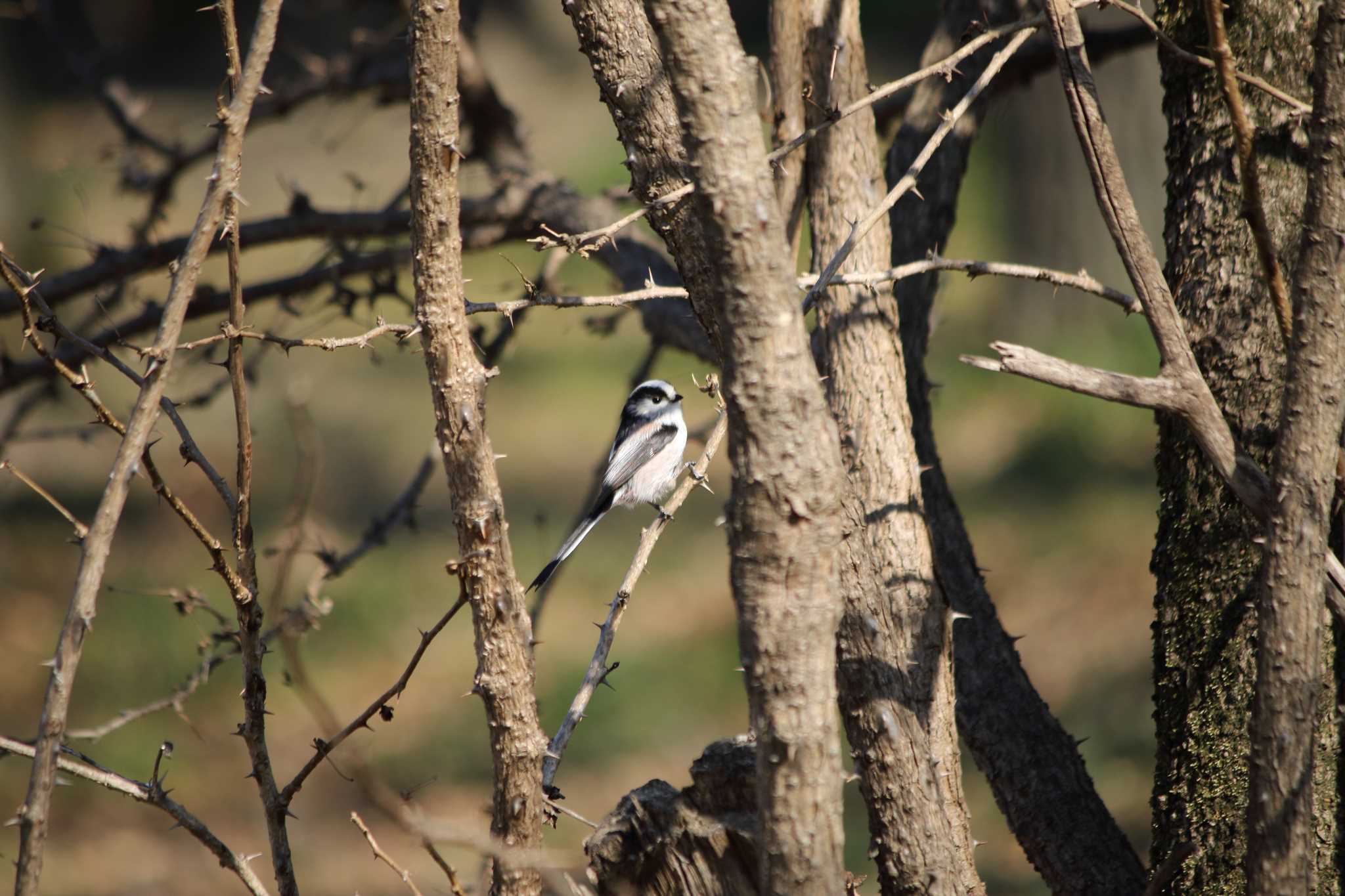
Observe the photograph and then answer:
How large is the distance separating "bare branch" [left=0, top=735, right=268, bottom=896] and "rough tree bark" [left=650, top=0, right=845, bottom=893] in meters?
0.92

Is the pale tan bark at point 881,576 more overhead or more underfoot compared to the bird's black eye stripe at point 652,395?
more underfoot

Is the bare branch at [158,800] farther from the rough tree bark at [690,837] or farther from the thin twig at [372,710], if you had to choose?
the rough tree bark at [690,837]

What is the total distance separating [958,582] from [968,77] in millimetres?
1634

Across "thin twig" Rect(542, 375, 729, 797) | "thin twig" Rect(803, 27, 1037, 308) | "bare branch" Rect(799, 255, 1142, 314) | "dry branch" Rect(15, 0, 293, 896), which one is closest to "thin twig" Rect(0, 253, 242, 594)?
"dry branch" Rect(15, 0, 293, 896)

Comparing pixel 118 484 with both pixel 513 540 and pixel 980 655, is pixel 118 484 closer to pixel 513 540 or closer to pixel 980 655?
pixel 980 655

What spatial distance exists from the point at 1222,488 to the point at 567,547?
2.51 meters

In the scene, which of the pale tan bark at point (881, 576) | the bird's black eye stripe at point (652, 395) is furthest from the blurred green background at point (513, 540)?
the pale tan bark at point (881, 576)

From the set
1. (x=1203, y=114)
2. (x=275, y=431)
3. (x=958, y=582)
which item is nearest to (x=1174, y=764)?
(x=958, y=582)

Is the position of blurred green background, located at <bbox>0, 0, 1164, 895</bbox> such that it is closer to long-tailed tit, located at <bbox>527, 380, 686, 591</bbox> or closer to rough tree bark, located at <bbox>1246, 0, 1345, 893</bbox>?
long-tailed tit, located at <bbox>527, 380, 686, 591</bbox>

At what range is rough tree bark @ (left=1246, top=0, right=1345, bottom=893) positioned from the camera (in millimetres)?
1812

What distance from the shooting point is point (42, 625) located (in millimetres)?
8719

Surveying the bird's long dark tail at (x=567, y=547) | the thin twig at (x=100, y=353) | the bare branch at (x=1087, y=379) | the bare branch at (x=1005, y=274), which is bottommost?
the bare branch at (x=1087, y=379)

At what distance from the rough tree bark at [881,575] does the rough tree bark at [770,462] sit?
0.74 m

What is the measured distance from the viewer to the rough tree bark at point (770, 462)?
1462 mm
